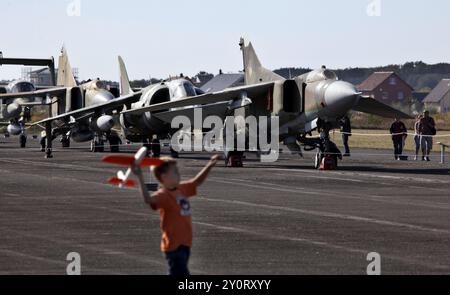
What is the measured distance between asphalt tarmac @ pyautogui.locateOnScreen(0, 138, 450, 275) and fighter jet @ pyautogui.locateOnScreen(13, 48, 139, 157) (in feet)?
33.1

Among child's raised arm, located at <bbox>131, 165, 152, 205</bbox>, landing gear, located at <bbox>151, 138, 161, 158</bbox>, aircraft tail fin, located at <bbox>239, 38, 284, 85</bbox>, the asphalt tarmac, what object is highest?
aircraft tail fin, located at <bbox>239, 38, 284, 85</bbox>

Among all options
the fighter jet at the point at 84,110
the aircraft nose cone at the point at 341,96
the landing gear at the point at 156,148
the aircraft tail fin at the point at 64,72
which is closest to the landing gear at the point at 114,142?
the fighter jet at the point at 84,110

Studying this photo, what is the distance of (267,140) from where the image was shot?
101ft

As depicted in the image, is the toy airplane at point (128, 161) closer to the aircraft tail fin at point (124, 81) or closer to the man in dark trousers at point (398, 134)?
the man in dark trousers at point (398, 134)

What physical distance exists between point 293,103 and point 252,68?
11.5ft

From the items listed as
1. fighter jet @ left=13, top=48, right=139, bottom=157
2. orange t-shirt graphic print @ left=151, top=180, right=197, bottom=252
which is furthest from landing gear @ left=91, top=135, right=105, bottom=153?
orange t-shirt graphic print @ left=151, top=180, right=197, bottom=252

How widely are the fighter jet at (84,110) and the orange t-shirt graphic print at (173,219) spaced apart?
91.0 feet

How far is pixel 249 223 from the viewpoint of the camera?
16.7 metres

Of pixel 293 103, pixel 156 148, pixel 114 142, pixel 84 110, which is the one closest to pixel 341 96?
pixel 293 103

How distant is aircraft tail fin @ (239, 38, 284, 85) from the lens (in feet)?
105

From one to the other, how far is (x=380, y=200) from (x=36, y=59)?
102ft

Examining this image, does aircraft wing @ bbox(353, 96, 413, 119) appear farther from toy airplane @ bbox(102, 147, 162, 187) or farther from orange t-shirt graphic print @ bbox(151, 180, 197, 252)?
toy airplane @ bbox(102, 147, 162, 187)

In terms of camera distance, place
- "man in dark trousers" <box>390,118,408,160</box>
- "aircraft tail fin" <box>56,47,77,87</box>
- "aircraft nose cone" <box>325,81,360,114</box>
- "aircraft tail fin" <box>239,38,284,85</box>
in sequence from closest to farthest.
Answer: "aircraft nose cone" <box>325,81,360,114</box> → "aircraft tail fin" <box>239,38,284,85</box> → "man in dark trousers" <box>390,118,408,160</box> → "aircraft tail fin" <box>56,47,77,87</box>

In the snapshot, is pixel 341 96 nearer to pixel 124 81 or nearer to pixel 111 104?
pixel 111 104
